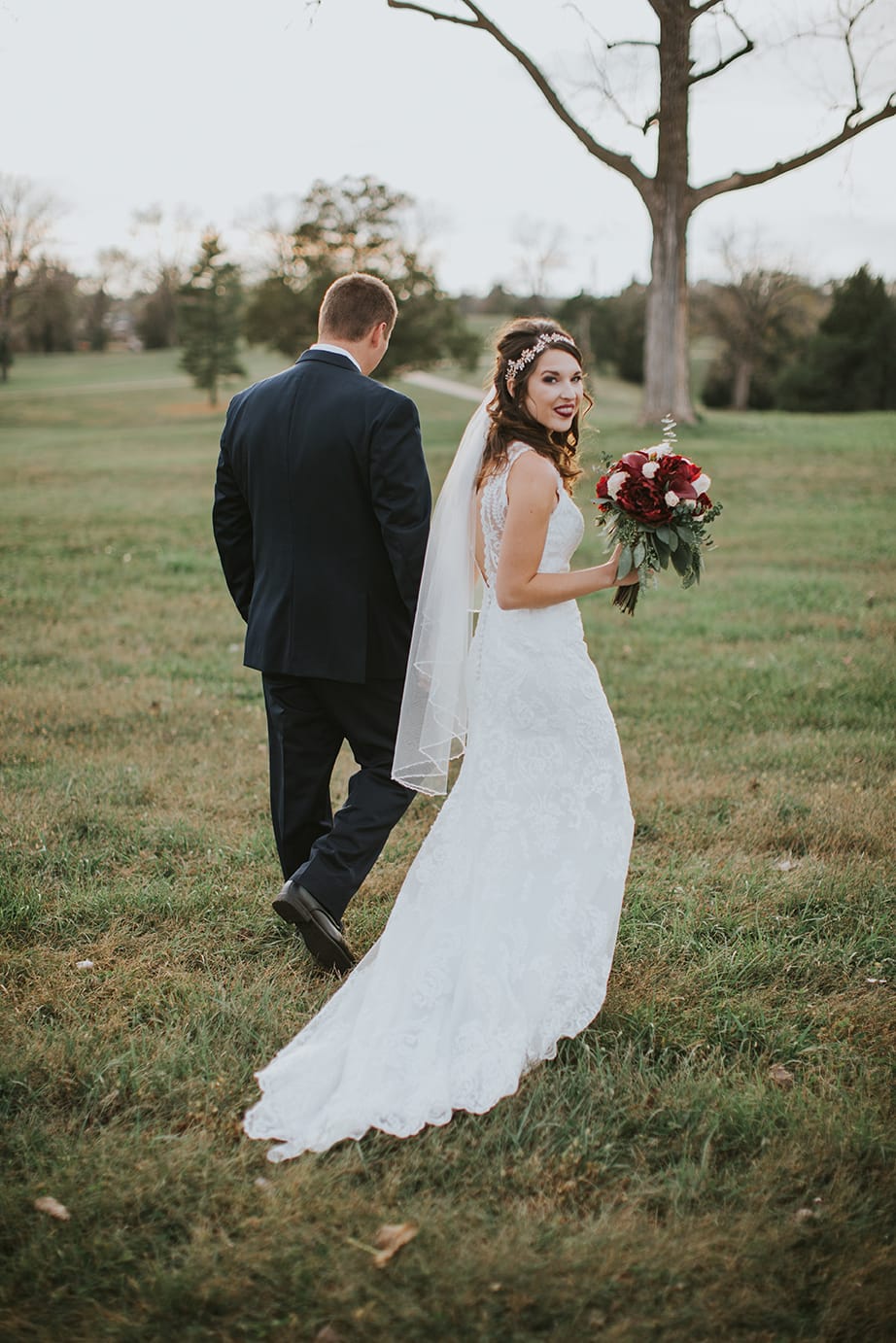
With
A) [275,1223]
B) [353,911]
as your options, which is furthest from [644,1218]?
[353,911]

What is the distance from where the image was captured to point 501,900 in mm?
3592

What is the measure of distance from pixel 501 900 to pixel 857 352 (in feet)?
128

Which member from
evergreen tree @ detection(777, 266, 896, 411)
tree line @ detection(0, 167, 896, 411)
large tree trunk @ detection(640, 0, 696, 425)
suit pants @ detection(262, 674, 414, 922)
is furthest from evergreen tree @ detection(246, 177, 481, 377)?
suit pants @ detection(262, 674, 414, 922)

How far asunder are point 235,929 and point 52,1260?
6.00 feet

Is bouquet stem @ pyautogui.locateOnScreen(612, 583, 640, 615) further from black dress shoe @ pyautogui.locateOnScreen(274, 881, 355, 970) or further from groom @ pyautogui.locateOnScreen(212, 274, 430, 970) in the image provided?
black dress shoe @ pyautogui.locateOnScreen(274, 881, 355, 970)

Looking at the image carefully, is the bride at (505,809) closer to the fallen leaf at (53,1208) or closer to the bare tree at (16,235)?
the fallen leaf at (53,1208)

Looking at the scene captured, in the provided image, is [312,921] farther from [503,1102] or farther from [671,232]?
[671,232]

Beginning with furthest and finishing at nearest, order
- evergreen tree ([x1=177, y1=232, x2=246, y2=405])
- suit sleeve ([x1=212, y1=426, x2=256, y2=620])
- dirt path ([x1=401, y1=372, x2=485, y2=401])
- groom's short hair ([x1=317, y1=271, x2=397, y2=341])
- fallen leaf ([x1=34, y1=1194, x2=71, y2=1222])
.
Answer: dirt path ([x1=401, y1=372, x2=485, y2=401]) < evergreen tree ([x1=177, y1=232, x2=246, y2=405]) < suit sleeve ([x1=212, y1=426, x2=256, y2=620]) < groom's short hair ([x1=317, y1=271, x2=397, y2=341]) < fallen leaf ([x1=34, y1=1194, x2=71, y2=1222])

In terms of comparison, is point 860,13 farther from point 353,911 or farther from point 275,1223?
point 275,1223

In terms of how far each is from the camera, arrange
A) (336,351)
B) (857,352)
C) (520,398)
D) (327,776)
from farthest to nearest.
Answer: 1. (857,352)
2. (327,776)
3. (336,351)
4. (520,398)

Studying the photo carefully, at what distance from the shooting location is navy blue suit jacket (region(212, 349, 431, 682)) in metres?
3.96

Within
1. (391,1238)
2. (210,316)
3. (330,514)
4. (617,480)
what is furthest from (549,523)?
(210,316)

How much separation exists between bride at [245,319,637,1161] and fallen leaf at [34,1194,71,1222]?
65cm

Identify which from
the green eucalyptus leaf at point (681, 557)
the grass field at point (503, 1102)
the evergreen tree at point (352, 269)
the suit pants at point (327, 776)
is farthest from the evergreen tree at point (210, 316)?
the green eucalyptus leaf at point (681, 557)
